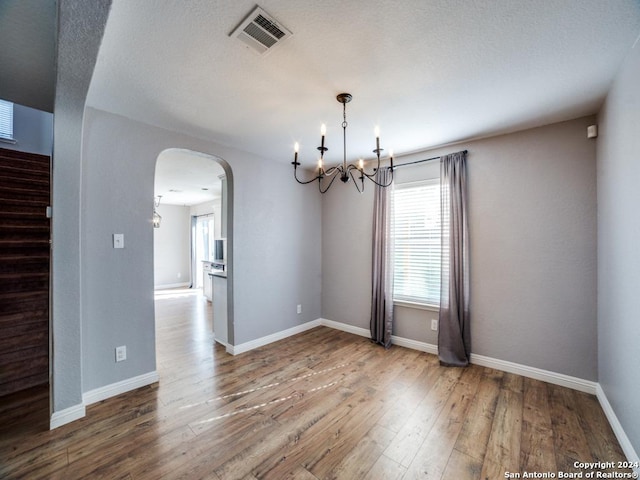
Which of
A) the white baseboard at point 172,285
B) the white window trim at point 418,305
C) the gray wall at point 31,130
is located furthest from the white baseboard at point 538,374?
the white baseboard at point 172,285

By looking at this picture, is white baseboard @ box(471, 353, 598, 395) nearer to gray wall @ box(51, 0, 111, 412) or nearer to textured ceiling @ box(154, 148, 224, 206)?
gray wall @ box(51, 0, 111, 412)

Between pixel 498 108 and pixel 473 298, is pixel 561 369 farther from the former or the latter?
pixel 498 108

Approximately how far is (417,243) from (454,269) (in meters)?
0.57

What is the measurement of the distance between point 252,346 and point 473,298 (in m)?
2.79

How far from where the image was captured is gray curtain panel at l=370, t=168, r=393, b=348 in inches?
144

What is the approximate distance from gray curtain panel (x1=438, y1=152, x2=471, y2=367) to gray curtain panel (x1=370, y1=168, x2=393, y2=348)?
2.23 ft

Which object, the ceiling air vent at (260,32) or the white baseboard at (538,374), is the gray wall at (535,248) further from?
the ceiling air vent at (260,32)

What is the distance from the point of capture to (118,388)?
246cm

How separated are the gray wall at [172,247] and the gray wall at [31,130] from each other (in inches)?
216

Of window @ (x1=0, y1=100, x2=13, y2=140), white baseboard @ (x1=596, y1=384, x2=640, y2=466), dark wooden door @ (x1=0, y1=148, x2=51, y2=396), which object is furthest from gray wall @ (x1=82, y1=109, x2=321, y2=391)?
white baseboard @ (x1=596, y1=384, x2=640, y2=466)

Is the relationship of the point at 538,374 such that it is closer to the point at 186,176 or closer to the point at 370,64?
the point at 370,64

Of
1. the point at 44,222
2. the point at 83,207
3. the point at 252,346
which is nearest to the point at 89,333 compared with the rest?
the point at 83,207

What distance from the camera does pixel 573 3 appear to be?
1328mm

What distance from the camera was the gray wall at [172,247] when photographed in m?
8.10
